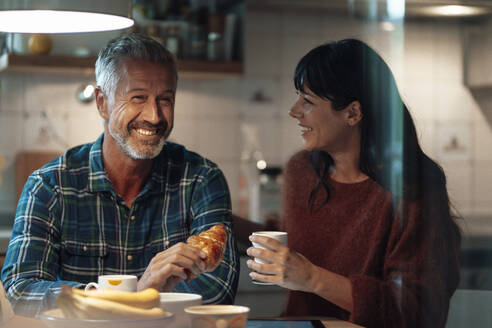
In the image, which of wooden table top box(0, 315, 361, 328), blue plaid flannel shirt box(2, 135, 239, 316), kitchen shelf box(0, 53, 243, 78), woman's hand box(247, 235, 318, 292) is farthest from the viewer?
kitchen shelf box(0, 53, 243, 78)

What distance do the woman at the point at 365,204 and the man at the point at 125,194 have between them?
0.87 feet

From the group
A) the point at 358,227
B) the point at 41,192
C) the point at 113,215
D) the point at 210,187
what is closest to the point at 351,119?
the point at 358,227

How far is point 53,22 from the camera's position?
1.43 meters

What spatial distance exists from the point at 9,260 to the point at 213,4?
2266 millimetres

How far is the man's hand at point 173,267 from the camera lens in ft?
4.09

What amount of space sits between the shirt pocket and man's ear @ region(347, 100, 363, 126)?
68 cm

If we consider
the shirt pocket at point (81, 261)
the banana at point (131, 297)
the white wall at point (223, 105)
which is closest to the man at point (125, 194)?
the shirt pocket at point (81, 261)

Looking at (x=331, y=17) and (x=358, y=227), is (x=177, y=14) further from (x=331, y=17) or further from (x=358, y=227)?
(x=358, y=227)

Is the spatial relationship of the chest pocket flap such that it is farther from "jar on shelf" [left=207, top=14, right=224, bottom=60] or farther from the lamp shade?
"jar on shelf" [left=207, top=14, right=224, bottom=60]

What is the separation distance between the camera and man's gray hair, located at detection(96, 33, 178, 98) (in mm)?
1671

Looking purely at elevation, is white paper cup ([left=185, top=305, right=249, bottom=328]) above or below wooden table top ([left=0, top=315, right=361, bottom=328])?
above

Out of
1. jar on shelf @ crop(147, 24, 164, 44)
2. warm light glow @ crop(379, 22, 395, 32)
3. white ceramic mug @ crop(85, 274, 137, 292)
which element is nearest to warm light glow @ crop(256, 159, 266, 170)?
jar on shelf @ crop(147, 24, 164, 44)

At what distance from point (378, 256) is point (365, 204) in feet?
0.45

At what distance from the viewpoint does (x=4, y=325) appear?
1136mm
